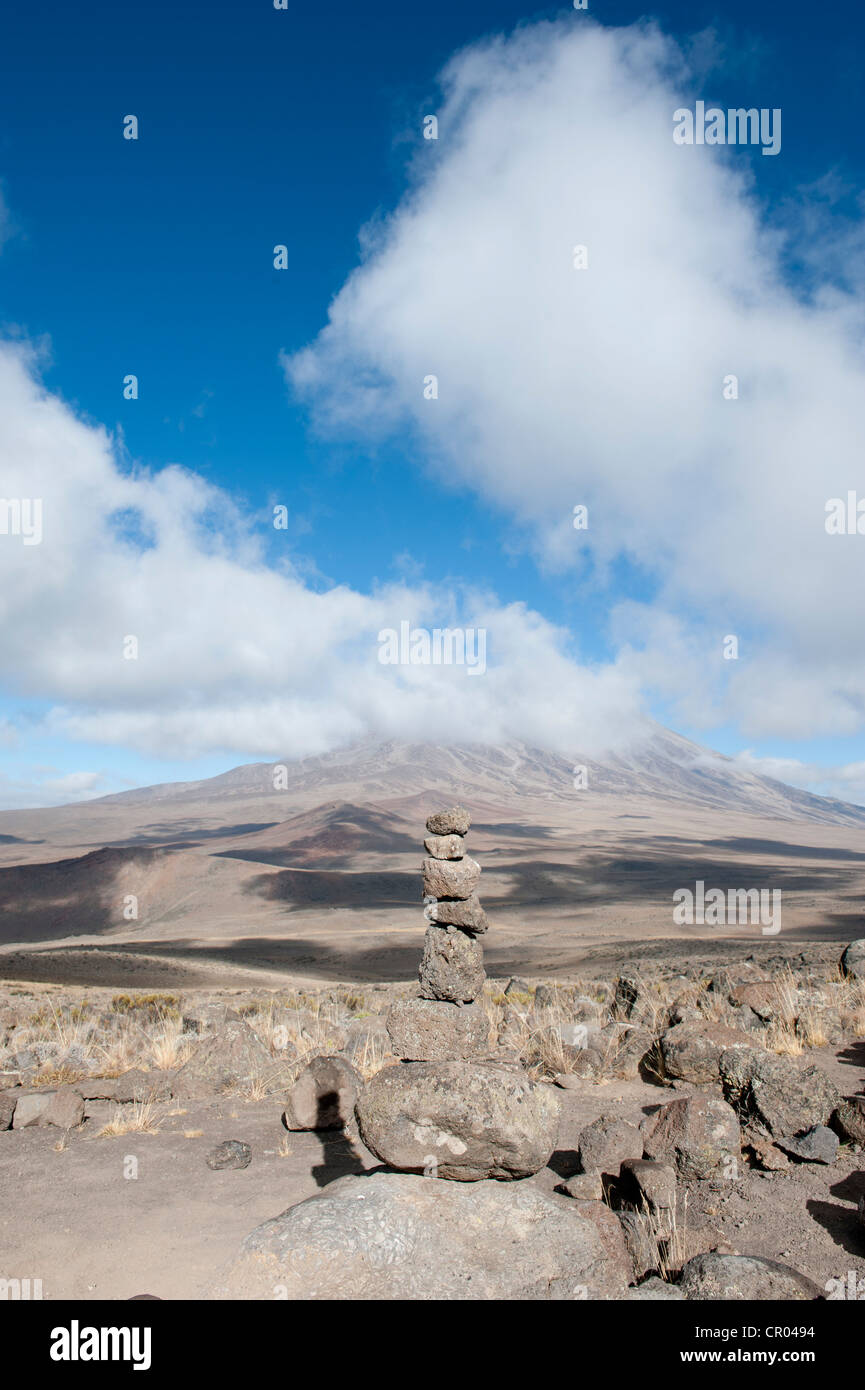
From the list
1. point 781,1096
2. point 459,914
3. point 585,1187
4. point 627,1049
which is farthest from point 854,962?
point 459,914

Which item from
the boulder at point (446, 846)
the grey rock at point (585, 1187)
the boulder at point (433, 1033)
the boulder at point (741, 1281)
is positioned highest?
the boulder at point (446, 846)

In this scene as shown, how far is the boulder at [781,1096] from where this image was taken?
6832mm

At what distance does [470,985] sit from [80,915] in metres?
60.2

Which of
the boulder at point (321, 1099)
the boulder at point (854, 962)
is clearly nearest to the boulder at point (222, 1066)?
the boulder at point (321, 1099)

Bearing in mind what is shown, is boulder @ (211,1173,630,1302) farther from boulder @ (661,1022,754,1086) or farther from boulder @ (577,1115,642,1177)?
boulder @ (661,1022,754,1086)

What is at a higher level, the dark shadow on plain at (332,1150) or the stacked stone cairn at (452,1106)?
the stacked stone cairn at (452,1106)

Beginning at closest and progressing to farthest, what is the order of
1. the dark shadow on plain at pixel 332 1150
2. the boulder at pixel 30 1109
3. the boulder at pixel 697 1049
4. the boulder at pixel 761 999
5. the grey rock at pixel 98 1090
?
the dark shadow on plain at pixel 332 1150
the boulder at pixel 30 1109
the boulder at pixel 697 1049
the grey rock at pixel 98 1090
the boulder at pixel 761 999

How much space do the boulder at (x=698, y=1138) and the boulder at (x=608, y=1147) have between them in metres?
0.20

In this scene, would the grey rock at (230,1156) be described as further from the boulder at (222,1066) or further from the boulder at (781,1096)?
the boulder at (781,1096)

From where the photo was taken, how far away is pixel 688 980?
16.1 meters

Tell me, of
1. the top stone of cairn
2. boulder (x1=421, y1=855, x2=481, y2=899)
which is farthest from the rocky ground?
the top stone of cairn

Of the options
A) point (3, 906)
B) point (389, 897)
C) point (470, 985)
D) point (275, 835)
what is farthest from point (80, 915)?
point (275, 835)

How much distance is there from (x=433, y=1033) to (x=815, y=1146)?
3740mm

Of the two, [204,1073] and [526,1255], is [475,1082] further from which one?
[204,1073]
